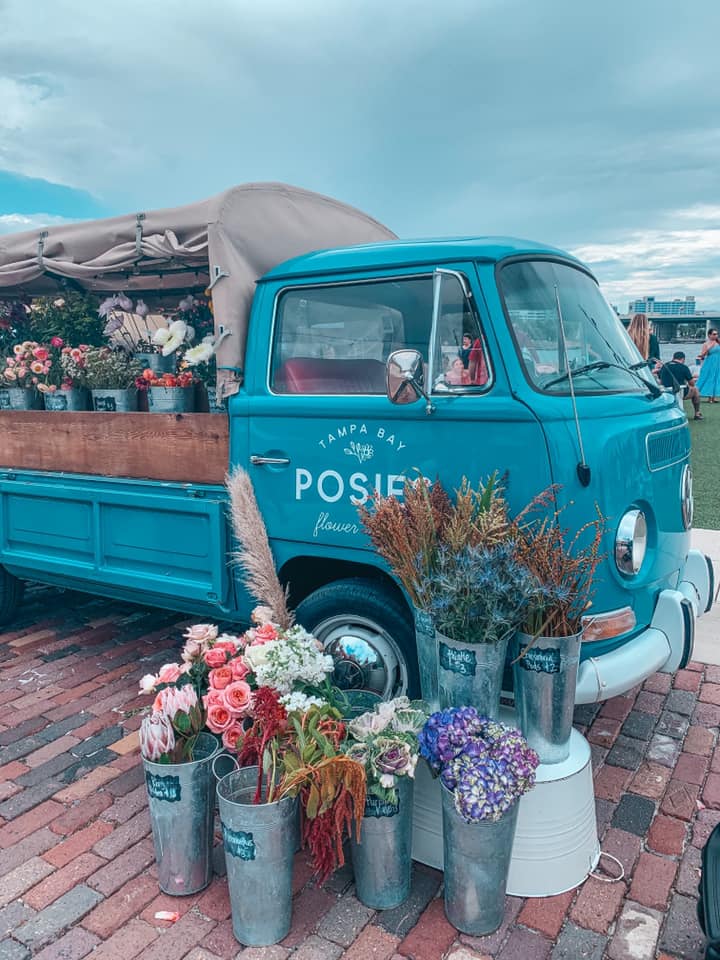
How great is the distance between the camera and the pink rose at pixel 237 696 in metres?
2.60

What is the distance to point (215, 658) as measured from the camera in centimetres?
280

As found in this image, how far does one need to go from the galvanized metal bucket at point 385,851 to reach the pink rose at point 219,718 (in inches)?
21.9

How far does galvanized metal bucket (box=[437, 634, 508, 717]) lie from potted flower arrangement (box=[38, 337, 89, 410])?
296cm

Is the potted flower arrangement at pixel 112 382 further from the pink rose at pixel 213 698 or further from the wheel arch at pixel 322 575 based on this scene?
the pink rose at pixel 213 698

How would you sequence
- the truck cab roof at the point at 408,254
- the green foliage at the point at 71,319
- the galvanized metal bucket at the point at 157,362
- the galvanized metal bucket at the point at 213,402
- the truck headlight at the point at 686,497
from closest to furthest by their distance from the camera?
the truck cab roof at the point at 408,254
the truck headlight at the point at 686,497
the galvanized metal bucket at the point at 213,402
the galvanized metal bucket at the point at 157,362
the green foliage at the point at 71,319

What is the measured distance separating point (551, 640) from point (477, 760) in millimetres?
471

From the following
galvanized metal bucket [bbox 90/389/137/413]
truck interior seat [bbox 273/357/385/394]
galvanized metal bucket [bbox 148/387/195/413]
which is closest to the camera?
truck interior seat [bbox 273/357/385/394]

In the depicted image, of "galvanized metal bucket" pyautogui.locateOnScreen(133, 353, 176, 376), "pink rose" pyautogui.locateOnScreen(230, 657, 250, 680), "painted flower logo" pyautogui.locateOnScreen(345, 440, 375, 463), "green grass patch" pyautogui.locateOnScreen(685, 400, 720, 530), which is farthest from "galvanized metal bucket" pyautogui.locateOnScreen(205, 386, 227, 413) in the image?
"green grass patch" pyautogui.locateOnScreen(685, 400, 720, 530)

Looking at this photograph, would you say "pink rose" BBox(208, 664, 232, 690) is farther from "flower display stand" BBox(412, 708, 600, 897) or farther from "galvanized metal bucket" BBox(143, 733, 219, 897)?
"flower display stand" BBox(412, 708, 600, 897)

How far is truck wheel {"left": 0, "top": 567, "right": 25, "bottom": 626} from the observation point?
498 centimetres

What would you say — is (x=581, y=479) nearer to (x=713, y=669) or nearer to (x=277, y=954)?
(x=277, y=954)

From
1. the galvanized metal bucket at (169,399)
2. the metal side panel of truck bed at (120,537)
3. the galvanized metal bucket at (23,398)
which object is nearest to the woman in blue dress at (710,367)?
the galvanized metal bucket at (169,399)

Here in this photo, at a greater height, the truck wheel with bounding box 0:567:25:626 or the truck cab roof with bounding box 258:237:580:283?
the truck cab roof with bounding box 258:237:580:283

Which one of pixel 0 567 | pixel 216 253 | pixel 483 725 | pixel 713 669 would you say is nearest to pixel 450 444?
pixel 483 725
